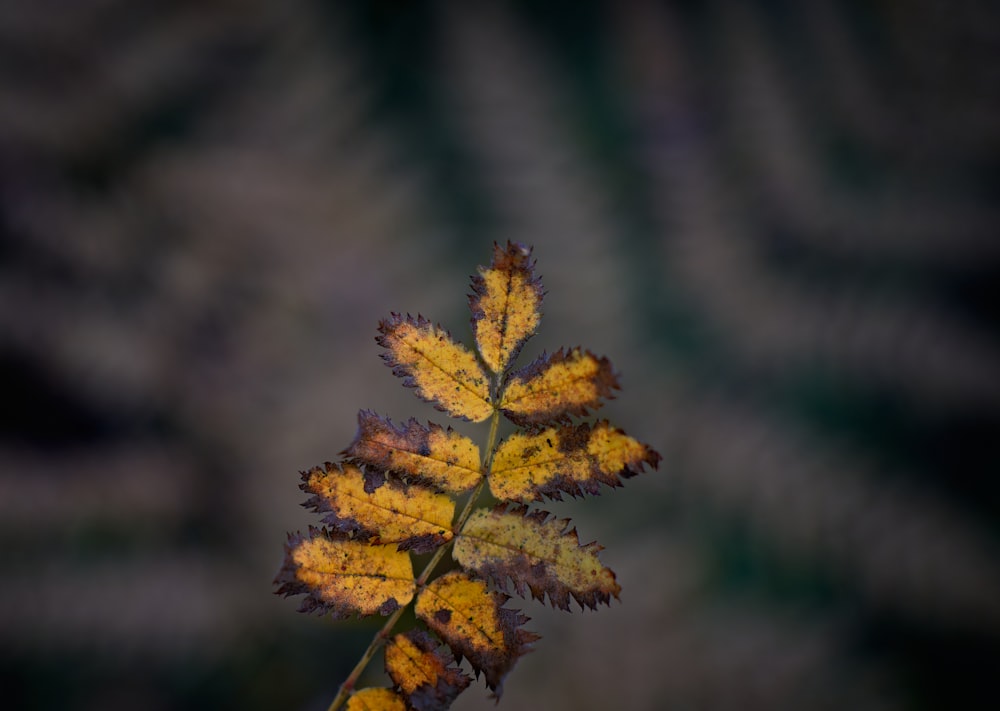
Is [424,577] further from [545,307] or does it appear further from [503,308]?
[545,307]

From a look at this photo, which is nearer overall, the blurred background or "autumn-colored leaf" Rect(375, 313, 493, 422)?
"autumn-colored leaf" Rect(375, 313, 493, 422)

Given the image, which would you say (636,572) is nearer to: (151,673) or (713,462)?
(713,462)

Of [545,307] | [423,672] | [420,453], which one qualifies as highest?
[545,307]

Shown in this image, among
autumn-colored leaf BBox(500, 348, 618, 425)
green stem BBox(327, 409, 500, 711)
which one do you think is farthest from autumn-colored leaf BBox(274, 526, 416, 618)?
autumn-colored leaf BBox(500, 348, 618, 425)

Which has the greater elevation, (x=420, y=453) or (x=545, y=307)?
(x=545, y=307)

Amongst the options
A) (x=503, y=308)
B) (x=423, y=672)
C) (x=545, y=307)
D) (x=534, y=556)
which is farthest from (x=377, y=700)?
(x=545, y=307)

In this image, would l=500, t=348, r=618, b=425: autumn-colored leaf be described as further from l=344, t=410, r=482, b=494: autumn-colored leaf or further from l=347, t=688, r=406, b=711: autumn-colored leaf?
l=347, t=688, r=406, b=711: autumn-colored leaf

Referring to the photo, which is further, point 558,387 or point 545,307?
point 545,307
